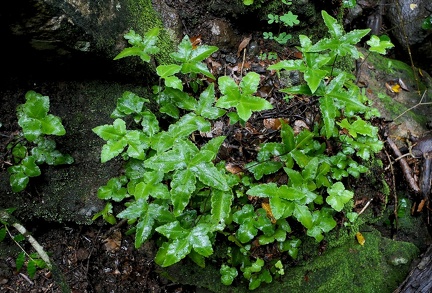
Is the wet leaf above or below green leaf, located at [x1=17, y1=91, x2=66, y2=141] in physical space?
below

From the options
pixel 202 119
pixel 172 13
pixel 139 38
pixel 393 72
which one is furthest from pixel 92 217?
pixel 393 72

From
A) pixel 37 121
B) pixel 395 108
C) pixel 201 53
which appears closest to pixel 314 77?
pixel 201 53

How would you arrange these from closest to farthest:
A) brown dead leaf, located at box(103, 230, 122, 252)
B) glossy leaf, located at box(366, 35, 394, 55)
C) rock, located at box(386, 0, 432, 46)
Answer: glossy leaf, located at box(366, 35, 394, 55)
brown dead leaf, located at box(103, 230, 122, 252)
rock, located at box(386, 0, 432, 46)

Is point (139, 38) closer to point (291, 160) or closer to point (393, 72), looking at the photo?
point (291, 160)

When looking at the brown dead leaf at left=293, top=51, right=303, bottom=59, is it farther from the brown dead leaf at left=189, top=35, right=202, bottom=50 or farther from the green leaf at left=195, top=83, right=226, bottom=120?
the green leaf at left=195, top=83, right=226, bottom=120

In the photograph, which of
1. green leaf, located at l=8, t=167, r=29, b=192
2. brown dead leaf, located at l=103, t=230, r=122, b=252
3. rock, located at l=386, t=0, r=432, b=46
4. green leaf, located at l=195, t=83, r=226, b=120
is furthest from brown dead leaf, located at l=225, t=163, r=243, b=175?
rock, located at l=386, t=0, r=432, b=46
